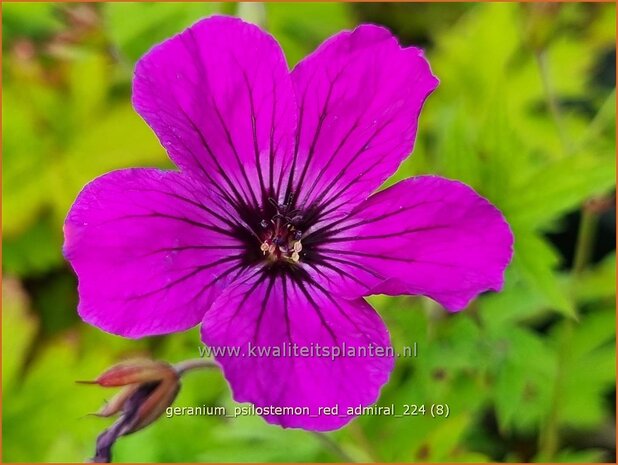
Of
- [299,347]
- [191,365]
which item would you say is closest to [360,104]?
[299,347]

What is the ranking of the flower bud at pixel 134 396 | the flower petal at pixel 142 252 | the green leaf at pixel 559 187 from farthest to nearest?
the green leaf at pixel 559 187, the flower bud at pixel 134 396, the flower petal at pixel 142 252

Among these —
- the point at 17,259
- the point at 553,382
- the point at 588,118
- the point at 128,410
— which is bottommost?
Answer: the point at 128,410

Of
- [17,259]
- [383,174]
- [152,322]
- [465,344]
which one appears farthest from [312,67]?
[17,259]

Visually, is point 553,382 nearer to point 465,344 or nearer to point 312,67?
point 465,344

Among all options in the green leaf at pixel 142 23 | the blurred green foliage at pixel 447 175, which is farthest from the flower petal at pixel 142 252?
the green leaf at pixel 142 23

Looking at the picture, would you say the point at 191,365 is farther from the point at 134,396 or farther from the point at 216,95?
the point at 216,95

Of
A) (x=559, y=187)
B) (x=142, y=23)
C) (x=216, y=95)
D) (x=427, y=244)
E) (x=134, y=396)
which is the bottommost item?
(x=134, y=396)

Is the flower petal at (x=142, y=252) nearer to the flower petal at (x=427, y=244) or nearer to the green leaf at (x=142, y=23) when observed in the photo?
the flower petal at (x=427, y=244)
